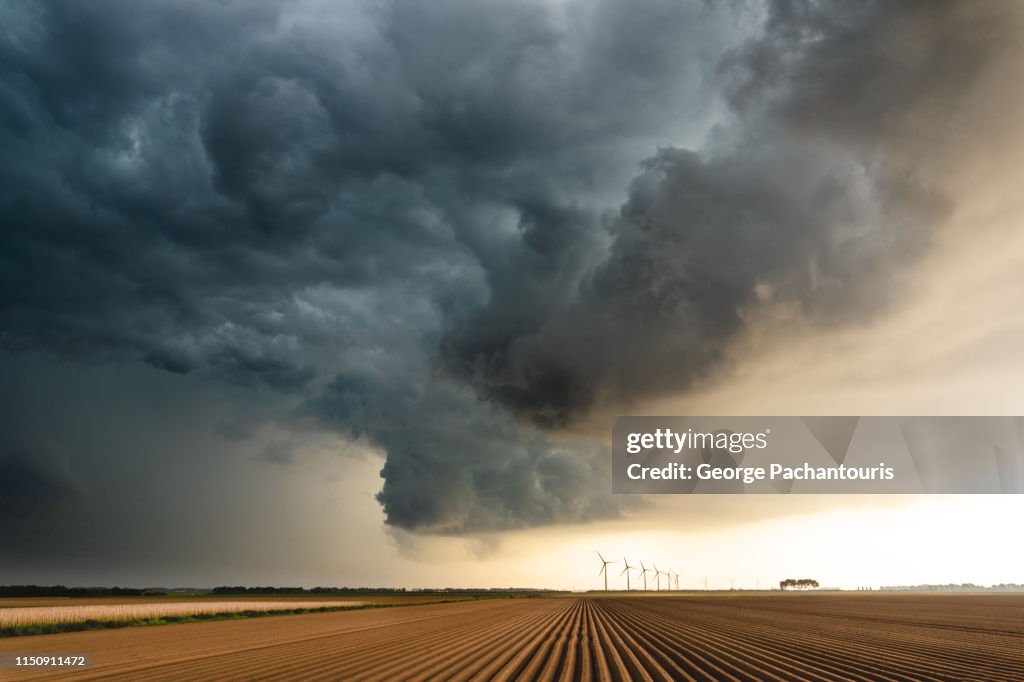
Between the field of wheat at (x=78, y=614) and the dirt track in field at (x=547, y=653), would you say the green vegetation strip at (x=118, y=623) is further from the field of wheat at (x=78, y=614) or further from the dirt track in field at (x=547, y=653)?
the dirt track in field at (x=547, y=653)

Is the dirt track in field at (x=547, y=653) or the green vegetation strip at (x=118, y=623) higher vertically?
the dirt track in field at (x=547, y=653)

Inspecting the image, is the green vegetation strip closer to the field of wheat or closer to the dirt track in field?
the field of wheat

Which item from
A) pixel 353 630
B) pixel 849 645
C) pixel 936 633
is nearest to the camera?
pixel 849 645

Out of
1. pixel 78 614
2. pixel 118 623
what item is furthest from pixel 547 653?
pixel 78 614

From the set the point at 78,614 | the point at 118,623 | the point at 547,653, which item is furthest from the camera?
the point at 118,623

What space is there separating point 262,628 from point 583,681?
108 feet

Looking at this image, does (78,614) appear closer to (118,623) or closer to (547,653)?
(118,623)

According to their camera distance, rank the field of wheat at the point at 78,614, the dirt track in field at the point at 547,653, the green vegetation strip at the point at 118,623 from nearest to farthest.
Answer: the dirt track in field at the point at 547,653 < the green vegetation strip at the point at 118,623 < the field of wheat at the point at 78,614

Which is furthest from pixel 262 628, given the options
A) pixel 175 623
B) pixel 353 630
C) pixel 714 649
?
pixel 714 649

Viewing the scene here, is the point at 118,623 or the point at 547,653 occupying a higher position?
the point at 547,653

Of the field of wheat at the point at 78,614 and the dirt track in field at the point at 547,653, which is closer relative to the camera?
the dirt track in field at the point at 547,653

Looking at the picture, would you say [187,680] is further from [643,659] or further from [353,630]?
[353,630]

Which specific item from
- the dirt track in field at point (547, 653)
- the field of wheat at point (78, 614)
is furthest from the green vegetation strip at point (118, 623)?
the dirt track in field at point (547, 653)

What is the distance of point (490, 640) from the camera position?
3325cm
